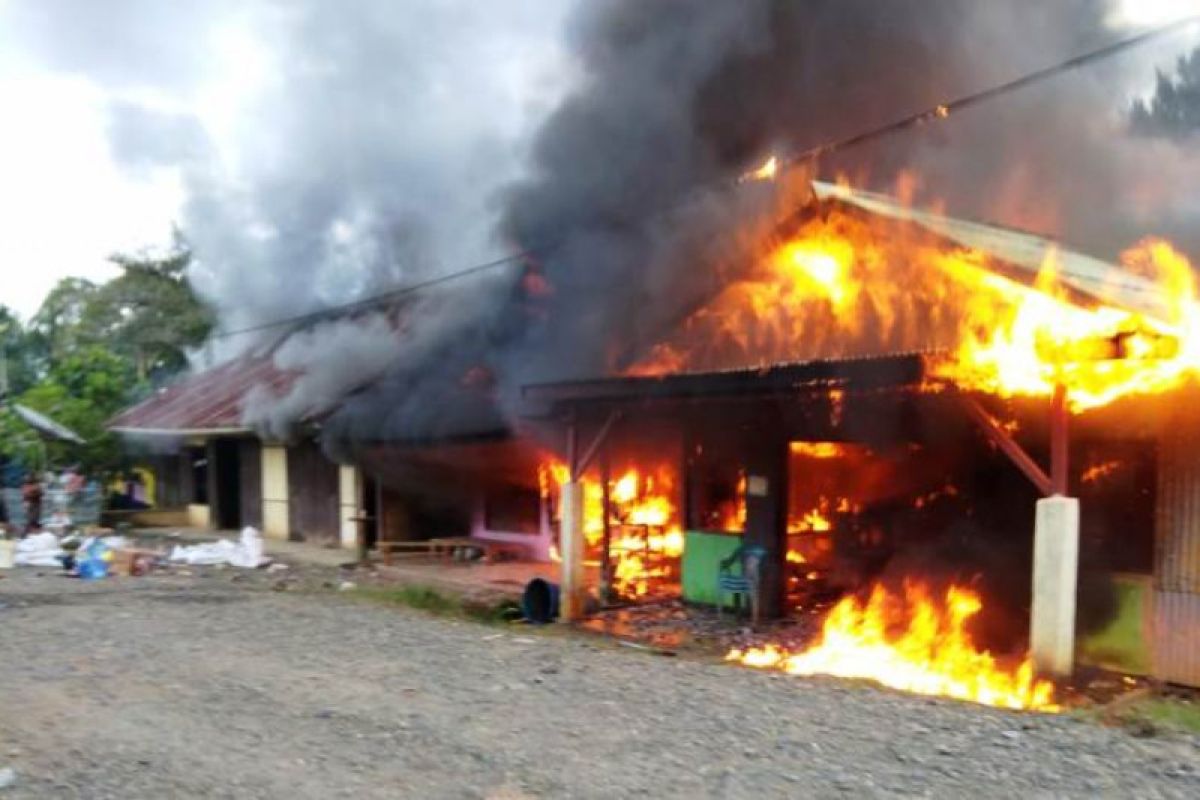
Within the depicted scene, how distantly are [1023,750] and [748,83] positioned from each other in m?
9.76

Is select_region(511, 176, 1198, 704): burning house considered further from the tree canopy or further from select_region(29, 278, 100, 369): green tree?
select_region(29, 278, 100, 369): green tree

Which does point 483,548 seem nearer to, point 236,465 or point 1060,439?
point 236,465

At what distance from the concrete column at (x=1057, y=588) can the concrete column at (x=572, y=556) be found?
4.66 meters

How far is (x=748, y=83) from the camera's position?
12742 millimetres

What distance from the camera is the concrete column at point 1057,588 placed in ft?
22.3

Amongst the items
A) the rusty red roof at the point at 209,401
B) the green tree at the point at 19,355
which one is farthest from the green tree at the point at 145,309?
the green tree at the point at 19,355

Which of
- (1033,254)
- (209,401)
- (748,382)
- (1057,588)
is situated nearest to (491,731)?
(1057,588)

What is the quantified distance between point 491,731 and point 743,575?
498 centimetres

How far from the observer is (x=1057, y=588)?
6809 mm

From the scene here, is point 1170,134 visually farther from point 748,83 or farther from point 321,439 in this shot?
point 321,439

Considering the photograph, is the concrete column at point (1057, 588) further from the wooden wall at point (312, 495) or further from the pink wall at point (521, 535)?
the wooden wall at point (312, 495)

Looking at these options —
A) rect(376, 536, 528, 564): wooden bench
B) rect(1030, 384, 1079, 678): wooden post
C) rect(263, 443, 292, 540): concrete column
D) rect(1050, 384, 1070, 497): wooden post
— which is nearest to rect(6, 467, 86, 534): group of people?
rect(263, 443, 292, 540): concrete column

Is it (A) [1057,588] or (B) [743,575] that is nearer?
(A) [1057,588]

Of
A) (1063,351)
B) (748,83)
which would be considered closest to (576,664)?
(1063,351)
